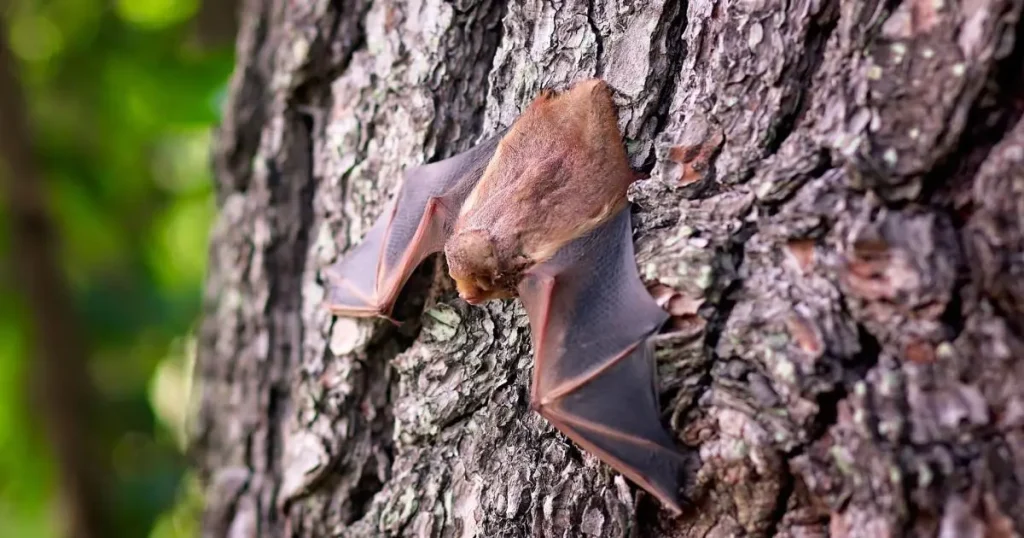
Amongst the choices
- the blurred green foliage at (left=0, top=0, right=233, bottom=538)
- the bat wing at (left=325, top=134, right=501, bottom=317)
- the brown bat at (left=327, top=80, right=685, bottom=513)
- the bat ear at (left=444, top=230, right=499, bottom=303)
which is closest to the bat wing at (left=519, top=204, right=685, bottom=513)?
the brown bat at (left=327, top=80, right=685, bottom=513)

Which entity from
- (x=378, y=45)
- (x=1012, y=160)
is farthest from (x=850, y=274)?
(x=378, y=45)

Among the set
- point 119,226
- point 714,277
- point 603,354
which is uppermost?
point 714,277

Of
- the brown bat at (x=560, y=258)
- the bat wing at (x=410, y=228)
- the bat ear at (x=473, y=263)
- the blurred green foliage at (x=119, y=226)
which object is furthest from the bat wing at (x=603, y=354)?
the blurred green foliage at (x=119, y=226)

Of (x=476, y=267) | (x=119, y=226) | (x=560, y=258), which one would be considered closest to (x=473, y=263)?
(x=476, y=267)

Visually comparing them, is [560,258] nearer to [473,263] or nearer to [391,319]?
[473,263]

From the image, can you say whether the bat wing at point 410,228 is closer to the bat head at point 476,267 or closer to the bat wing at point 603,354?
the bat head at point 476,267

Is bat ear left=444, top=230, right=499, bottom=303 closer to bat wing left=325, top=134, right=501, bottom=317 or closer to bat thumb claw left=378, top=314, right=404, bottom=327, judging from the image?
bat wing left=325, top=134, right=501, bottom=317
